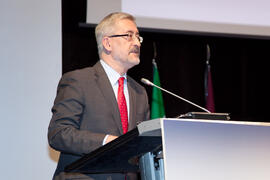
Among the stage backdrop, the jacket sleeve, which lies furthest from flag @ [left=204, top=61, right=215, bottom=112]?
the jacket sleeve

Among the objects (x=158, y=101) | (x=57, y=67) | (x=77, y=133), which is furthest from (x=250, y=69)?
(x=77, y=133)

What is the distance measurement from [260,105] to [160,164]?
3.10 metres

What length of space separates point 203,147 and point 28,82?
247 centimetres

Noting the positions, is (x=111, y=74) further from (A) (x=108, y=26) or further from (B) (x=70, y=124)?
(B) (x=70, y=124)

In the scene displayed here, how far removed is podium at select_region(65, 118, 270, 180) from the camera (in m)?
1.52

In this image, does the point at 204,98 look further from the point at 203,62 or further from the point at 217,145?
the point at 217,145

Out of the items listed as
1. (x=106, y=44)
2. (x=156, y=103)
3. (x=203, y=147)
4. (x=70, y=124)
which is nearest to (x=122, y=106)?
(x=70, y=124)

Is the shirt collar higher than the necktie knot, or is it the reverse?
the shirt collar

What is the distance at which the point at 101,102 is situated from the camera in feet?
8.06

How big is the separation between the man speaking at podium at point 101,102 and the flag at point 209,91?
62.3 inches

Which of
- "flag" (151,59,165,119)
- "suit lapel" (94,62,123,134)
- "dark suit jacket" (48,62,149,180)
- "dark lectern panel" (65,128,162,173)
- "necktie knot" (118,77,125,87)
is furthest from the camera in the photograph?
"flag" (151,59,165,119)

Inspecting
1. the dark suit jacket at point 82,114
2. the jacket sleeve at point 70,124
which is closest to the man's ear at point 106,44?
the dark suit jacket at point 82,114

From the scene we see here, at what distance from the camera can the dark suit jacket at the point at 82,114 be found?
2146mm

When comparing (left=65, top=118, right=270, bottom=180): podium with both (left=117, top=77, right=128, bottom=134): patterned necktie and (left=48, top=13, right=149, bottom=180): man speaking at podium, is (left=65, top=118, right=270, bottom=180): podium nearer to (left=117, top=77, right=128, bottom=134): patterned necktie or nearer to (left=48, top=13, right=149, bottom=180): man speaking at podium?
(left=48, top=13, right=149, bottom=180): man speaking at podium
